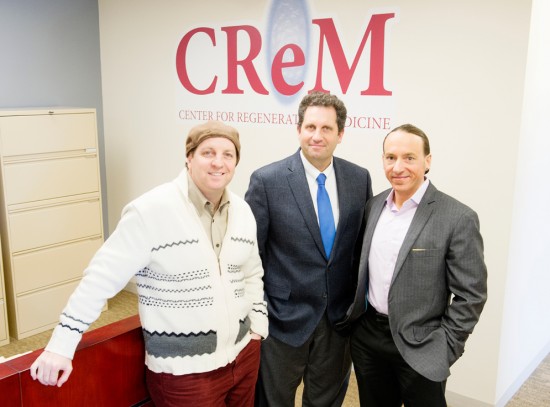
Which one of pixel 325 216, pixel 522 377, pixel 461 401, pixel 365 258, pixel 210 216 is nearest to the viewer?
pixel 210 216

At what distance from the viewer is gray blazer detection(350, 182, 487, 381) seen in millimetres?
1832

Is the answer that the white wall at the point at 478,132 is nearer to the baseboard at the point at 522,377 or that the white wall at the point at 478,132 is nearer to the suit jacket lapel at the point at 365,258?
the baseboard at the point at 522,377

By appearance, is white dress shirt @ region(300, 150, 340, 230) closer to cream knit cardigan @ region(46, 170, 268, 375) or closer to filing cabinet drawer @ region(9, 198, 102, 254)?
cream knit cardigan @ region(46, 170, 268, 375)

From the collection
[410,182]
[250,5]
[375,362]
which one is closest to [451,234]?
[410,182]

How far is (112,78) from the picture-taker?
4.69m

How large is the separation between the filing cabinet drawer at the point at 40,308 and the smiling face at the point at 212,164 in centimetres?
296

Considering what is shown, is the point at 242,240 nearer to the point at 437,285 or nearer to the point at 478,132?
the point at 437,285

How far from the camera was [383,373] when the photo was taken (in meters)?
2.09

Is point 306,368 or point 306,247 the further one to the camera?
point 306,368

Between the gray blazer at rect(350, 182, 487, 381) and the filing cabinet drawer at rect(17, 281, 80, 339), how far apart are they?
3113 mm

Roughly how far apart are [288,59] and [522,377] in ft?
8.33

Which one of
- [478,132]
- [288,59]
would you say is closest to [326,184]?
[478,132]

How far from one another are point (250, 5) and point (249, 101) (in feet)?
2.13

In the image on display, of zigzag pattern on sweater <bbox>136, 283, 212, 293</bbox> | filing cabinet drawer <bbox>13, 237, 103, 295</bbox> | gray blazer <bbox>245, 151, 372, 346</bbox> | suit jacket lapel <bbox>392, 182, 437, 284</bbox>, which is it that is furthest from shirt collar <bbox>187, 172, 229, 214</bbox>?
filing cabinet drawer <bbox>13, 237, 103, 295</bbox>
